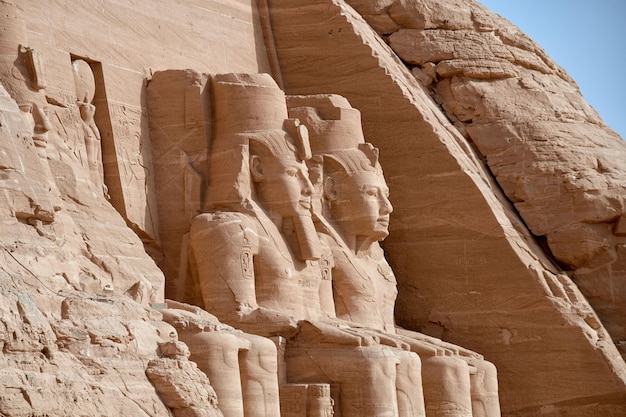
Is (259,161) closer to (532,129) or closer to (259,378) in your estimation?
(259,378)

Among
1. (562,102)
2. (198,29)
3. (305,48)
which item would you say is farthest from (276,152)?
(562,102)

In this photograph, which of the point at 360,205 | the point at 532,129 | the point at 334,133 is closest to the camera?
the point at 360,205

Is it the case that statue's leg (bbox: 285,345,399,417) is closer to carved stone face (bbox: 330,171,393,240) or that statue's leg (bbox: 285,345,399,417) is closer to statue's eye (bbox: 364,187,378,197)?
carved stone face (bbox: 330,171,393,240)

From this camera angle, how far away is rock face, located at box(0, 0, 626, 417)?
10797 mm

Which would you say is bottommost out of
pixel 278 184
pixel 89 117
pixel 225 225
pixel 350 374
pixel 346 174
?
pixel 350 374

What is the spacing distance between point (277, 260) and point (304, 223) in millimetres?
641

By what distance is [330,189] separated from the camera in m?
16.9

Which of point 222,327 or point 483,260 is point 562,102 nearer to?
point 483,260

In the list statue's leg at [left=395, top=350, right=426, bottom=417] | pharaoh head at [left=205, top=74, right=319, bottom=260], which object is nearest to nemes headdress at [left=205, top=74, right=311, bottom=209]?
pharaoh head at [left=205, top=74, right=319, bottom=260]

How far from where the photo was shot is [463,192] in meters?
18.4

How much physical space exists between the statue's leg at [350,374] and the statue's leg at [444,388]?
4.40 feet

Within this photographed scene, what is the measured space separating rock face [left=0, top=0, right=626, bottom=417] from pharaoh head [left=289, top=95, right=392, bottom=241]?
1.8 inches

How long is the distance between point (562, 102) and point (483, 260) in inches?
104

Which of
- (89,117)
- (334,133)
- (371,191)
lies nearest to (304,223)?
(371,191)
